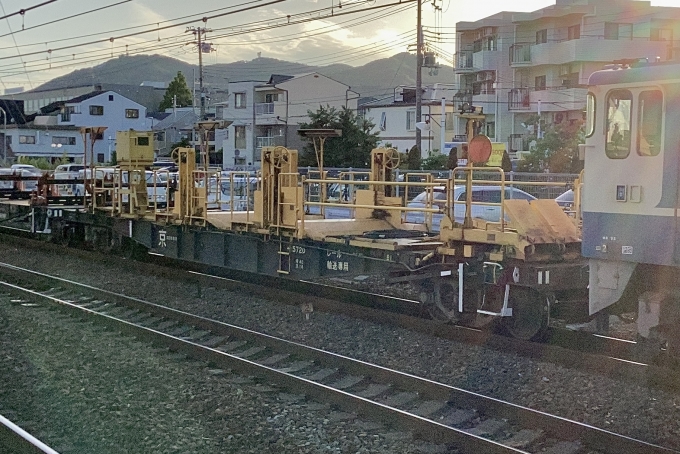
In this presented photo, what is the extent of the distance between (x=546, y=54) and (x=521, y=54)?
209cm

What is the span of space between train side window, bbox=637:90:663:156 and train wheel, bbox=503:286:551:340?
236cm

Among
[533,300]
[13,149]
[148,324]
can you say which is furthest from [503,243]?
[13,149]

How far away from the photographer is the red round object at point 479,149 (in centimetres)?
1038

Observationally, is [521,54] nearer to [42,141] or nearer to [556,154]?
[556,154]

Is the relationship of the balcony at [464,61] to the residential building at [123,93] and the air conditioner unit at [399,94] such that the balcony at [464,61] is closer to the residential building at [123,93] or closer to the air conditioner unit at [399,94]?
the air conditioner unit at [399,94]

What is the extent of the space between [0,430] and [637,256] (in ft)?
21.0

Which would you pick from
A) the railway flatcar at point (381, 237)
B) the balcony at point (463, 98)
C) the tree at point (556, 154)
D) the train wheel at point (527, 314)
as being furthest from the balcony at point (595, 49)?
the train wheel at point (527, 314)

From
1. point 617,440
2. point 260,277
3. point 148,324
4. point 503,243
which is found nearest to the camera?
point 617,440

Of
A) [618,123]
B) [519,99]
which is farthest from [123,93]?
[618,123]

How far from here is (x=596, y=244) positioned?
30.4 ft

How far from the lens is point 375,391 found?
8.36m

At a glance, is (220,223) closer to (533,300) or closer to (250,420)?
(533,300)

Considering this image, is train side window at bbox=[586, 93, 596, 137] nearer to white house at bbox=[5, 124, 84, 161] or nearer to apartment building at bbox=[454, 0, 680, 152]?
apartment building at bbox=[454, 0, 680, 152]

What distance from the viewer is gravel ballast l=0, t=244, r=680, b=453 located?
23.5 ft
